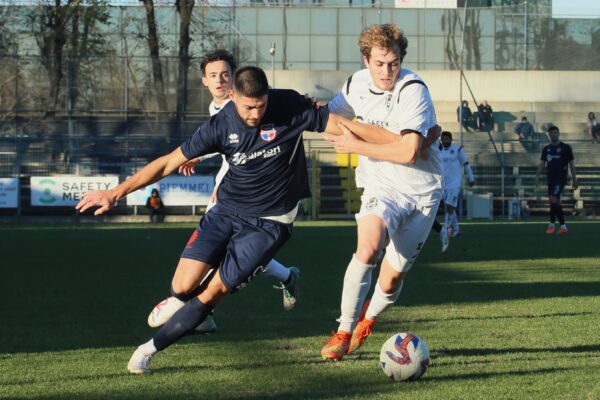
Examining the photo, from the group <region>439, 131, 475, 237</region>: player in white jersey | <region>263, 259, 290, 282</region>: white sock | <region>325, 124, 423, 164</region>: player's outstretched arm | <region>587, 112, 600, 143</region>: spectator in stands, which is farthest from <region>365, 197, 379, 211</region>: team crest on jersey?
<region>587, 112, 600, 143</region>: spectator in stands

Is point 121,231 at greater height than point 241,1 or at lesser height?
lesser

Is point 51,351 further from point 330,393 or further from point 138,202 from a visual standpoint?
point 138,202

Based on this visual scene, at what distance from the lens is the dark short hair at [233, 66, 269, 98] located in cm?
679

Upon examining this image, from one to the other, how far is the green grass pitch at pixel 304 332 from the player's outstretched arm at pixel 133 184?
105 centimetres

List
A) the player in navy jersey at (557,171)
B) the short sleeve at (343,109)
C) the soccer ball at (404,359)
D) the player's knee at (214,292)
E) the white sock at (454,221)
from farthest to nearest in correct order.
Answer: the player in navy jersey at (557,171) < the white sock at (454,221) < the short sleeve at (343,109) < the player's knee at (214,292) < the soccer ball at (404,359)

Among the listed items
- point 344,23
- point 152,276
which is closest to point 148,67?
point 344,23

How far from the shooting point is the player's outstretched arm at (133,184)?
22.2ft

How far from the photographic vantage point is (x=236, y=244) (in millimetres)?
7176

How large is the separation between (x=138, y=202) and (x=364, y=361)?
26162 mm

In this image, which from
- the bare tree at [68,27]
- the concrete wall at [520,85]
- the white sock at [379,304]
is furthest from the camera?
the concrete wall at [520,85]

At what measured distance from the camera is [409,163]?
7332mm

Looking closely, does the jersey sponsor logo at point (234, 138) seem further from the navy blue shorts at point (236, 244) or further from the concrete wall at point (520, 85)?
the concrete wall at point (520, 85)

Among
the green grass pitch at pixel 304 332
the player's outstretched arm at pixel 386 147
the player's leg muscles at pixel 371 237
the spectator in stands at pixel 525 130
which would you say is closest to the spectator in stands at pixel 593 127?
the spectator in stands at pixel 525 130

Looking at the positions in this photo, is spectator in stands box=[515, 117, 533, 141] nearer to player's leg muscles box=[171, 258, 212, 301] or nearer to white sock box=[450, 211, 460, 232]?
white sock box=[450, 211, 460, 232]
